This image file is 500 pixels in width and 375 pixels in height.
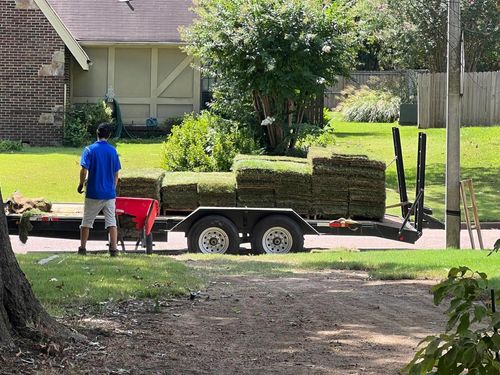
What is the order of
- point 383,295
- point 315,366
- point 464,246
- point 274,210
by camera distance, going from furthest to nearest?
point 464,246 < point 274,210 < point 383,295 < point 315,366

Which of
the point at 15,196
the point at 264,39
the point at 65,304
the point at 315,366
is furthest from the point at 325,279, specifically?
the point at 264,39

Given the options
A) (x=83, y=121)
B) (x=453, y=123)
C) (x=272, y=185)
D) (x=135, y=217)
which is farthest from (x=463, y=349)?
(x=83, y=121)

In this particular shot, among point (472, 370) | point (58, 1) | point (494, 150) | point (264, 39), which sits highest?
point (58, 1)

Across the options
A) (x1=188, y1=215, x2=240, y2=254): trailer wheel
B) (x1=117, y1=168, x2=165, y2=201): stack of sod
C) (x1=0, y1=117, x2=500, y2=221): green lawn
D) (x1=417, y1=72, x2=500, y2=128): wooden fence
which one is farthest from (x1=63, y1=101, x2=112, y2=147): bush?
(x1=188, y1=215, x2=240, y2=254): trailer wheel

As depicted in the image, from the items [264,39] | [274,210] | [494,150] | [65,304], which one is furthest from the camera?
[494,150]

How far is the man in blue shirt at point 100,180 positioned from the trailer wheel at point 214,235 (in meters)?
2.71

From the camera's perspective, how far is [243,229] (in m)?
15.6

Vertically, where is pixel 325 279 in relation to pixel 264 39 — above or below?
below

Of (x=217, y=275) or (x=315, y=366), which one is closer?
(x=315, y=366)

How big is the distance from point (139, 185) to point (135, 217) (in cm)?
207

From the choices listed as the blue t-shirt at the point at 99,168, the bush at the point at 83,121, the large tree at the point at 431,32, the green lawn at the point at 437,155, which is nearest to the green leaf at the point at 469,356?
the blue t-shirt at the point at 99,168

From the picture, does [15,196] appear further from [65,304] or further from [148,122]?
[148,122]

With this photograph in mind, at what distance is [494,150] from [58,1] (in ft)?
51.6

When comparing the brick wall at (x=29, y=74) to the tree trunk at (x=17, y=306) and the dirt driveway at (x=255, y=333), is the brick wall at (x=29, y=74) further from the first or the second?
the tree trunk at (x=17, y=306)
